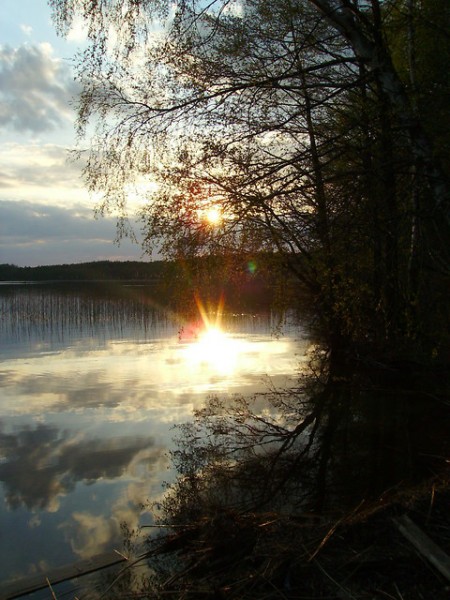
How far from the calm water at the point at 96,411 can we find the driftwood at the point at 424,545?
2.44m

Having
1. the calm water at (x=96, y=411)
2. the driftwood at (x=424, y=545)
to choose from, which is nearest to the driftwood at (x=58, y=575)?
the calm water at (x=96, y=411)

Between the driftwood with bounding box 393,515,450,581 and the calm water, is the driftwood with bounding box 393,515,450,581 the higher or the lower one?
the higher one

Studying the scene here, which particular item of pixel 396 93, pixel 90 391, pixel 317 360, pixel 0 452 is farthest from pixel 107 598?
pixel 317 360

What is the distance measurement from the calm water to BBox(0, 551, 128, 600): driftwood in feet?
0.50

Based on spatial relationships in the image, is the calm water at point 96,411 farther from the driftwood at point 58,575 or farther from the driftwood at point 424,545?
the driftwood at point 424,545

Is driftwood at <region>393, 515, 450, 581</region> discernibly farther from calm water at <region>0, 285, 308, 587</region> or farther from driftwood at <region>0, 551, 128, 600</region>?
calm water at <region>0, 285, 308, 587</region>

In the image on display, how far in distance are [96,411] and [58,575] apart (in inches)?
193

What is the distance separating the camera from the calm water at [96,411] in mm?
5145

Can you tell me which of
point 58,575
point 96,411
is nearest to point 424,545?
point 58,575

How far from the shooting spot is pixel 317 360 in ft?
47.2

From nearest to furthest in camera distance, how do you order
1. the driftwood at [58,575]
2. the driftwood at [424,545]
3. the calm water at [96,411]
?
the driftwood at [424,545], the driftwood at [58,575], the calm water at [96,411]

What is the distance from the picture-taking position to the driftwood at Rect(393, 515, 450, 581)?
10.1ft

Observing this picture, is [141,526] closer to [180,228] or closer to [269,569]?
[269,569]

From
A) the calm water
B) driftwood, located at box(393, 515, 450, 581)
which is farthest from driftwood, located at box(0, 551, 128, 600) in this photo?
driftwood, located at box(393, 515, 450, 581)
